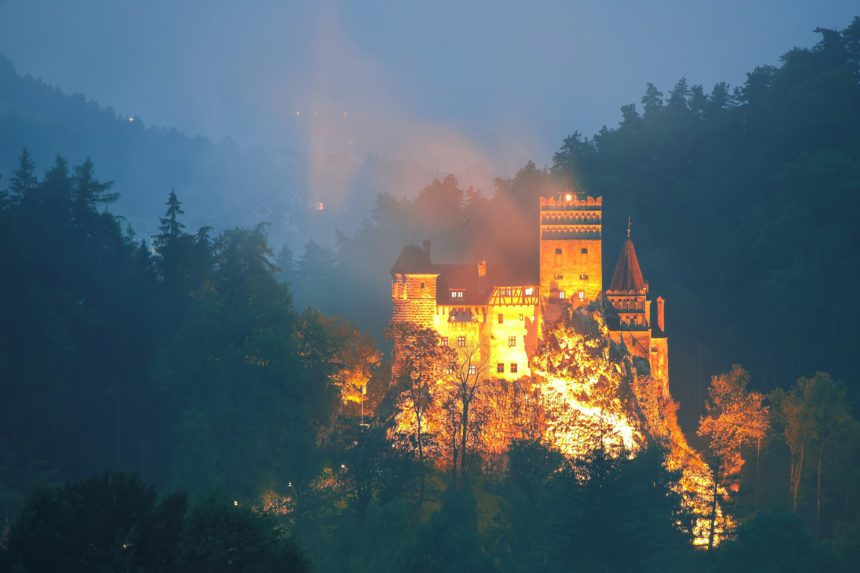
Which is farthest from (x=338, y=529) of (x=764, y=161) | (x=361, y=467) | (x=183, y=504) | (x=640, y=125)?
(x=640, y=125)

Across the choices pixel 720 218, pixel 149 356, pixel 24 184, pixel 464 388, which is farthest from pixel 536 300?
pixel 24 184

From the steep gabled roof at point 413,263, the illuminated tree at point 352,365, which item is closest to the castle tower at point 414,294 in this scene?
the steep gabled roof at point 413,263

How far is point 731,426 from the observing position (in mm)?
76938

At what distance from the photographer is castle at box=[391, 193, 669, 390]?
7488 cm

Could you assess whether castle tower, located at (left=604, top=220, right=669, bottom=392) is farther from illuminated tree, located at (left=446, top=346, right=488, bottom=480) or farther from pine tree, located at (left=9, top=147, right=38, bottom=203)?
pine tree, located at (left=9, top=147, right=38, bottom=203)

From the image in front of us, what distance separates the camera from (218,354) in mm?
77688

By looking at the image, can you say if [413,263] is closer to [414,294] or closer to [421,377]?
[414,294]

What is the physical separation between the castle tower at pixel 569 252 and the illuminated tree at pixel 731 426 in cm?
1050

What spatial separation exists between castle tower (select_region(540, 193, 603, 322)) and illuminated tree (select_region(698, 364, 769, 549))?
10.5m

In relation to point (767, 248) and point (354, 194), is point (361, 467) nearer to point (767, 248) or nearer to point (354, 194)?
point (767, 248)

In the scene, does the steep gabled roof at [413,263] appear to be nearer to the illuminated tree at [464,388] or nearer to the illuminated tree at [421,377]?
the illuminated tree at [421,377]

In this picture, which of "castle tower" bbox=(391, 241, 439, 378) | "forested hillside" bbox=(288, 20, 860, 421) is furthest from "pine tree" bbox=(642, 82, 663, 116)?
"castle tower" bbox=(391, 241, 439, 378)

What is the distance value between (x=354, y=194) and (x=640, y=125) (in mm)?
67794

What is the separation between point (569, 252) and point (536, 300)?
3.31m
